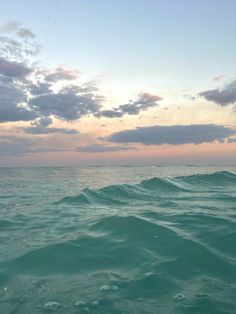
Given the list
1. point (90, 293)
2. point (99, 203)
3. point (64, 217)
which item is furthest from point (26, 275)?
point (99, 203)

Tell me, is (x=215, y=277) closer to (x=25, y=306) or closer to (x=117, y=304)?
(x=117, y=304)

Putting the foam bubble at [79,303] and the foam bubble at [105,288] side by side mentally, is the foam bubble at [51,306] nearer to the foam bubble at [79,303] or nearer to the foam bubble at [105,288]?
the foam bubble at [79,303]

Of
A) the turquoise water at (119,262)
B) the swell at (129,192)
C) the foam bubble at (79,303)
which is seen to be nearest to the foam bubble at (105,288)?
the turquoise water at (119,262)

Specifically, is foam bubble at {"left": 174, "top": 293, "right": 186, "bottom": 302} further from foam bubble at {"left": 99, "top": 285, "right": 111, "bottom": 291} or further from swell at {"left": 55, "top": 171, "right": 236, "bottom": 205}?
swell at {"left": 55, "top": 171, "right": 236, "bottom": 205}

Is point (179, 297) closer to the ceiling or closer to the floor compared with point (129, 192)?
closer to the floor

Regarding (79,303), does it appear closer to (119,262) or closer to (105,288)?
(105,288)

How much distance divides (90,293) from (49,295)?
0.79 metres

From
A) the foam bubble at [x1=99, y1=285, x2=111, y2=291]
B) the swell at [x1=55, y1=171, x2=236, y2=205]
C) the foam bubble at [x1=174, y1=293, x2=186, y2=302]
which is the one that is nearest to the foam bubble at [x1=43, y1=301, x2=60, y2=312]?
the foam bubble at [x1=99, y1=285, x2=111, y2=291]

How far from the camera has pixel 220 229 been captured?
10.0 meters

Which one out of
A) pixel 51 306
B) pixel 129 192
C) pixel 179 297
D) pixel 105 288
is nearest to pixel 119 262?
pixel 105 288

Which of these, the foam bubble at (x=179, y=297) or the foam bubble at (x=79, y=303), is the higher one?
the foam bubble at (x=179, y=297)

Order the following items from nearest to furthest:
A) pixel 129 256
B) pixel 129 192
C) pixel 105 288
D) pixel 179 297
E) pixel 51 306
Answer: pixel 51 306 → pixel 179 297 → pixel 105 288 → pixel 129 256 → pixel 129 192

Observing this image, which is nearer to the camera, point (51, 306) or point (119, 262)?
point (51, 306)

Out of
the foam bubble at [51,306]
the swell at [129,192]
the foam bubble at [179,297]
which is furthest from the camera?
the swell at [129,192]
